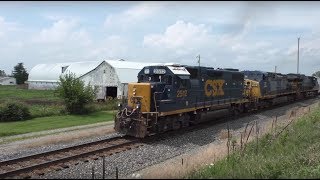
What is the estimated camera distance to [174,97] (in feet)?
66.2

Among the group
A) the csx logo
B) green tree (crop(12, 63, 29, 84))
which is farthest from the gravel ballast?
green tree (crop(12, 63, 29, 84))

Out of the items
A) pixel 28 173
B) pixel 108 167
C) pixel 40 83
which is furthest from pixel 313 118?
pixel 40 83

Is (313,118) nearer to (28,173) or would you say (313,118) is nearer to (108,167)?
(108,167)

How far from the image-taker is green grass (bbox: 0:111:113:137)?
2412 cm

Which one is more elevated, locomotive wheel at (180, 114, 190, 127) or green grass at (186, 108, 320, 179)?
locomotive wheel at (180, 114, 190, 127)

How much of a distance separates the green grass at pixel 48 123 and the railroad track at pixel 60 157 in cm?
814

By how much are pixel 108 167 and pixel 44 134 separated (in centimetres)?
990

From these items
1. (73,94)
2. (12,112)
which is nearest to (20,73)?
(73,94)

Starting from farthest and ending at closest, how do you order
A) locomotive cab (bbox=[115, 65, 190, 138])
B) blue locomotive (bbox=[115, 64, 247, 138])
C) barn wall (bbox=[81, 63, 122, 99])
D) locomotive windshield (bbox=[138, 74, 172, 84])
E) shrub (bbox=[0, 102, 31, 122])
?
barn wall (bbox=[81, 63, 122, 99]) → shrub (bbox=[0, 102, 31, 122]) → locomotive windshield (bbox=[138, 74, 172, 84]) → blue locomotive (bbox=[115, 64, 247, 138]) → locomotive cab (bbox=[115, 65, 190, 138])

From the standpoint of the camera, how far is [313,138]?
1666cm

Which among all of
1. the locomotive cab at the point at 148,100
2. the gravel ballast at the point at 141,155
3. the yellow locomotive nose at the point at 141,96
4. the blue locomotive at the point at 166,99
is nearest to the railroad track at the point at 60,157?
the gravel ballast at the point at 141,155

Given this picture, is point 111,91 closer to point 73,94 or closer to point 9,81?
point 73,94

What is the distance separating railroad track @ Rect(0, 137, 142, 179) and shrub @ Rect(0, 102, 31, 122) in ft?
45.5

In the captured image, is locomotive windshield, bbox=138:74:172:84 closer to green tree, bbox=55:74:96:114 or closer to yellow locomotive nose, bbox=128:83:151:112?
yellow locomotive nose, bbox=128:83:151:112
